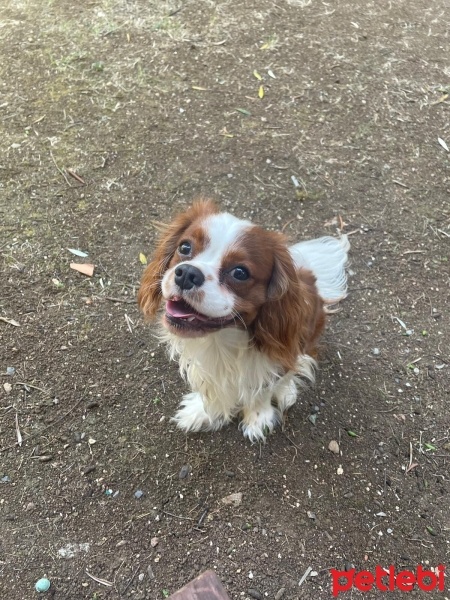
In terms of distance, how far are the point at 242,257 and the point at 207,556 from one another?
1471mm

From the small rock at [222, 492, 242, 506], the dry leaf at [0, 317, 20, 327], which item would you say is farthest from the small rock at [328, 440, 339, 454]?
the dry leaf at [0, 317, 20, 327]

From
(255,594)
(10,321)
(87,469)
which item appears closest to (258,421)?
(255,594)

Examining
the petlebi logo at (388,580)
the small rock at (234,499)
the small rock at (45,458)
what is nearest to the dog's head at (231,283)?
the small rock at (234,499)

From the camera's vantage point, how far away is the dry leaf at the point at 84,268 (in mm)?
3346

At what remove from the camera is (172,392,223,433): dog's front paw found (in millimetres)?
2789

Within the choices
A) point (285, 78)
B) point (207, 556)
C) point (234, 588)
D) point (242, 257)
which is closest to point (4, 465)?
point (207, 556)

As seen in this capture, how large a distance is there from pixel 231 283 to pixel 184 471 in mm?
1185

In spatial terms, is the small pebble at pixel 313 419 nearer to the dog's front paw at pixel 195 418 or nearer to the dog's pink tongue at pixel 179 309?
the dog's front paw at pixel 195 418

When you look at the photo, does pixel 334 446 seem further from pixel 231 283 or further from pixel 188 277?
pixel 188 277

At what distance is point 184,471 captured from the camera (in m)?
2.70

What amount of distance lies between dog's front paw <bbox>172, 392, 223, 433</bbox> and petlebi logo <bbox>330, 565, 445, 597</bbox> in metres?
0.93

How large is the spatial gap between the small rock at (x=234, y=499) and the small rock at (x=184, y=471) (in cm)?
23

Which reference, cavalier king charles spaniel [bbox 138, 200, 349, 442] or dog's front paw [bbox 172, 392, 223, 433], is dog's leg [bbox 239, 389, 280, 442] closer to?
cavalier king charles spaniel [bbox 138, 200, 349, 442]

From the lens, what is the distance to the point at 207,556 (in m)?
2.47
